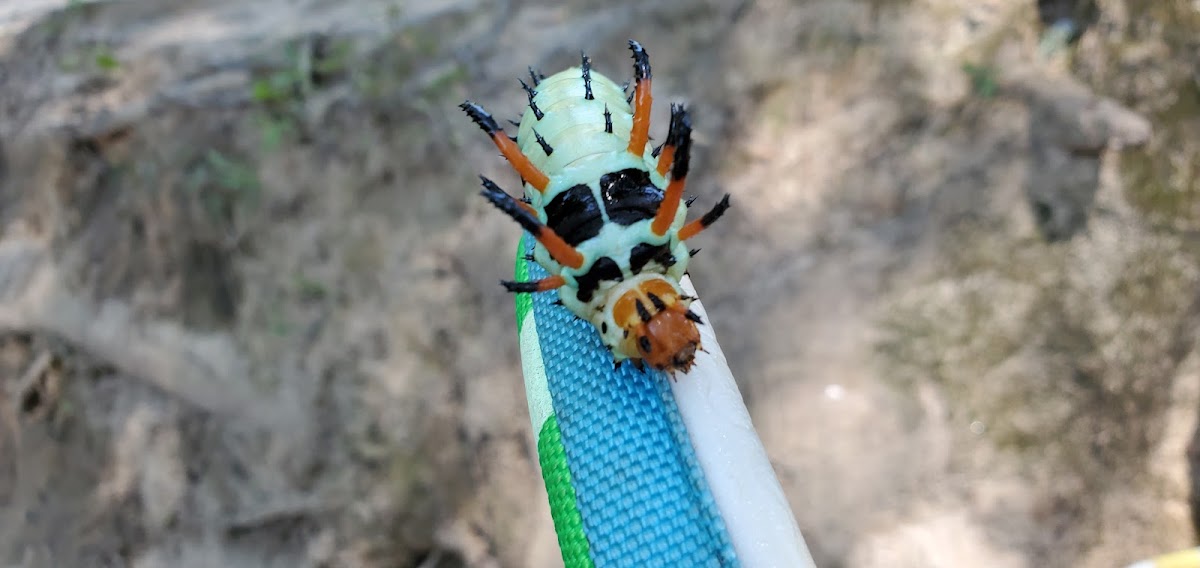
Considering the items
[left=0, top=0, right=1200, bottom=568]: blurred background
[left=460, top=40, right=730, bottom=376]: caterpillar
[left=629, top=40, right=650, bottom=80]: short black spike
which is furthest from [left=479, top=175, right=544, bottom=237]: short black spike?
[left=0, top=0, right=1200, bottom=568]: blurred background

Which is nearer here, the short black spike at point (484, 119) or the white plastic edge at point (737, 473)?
the white plastic edge at point (737, 473)

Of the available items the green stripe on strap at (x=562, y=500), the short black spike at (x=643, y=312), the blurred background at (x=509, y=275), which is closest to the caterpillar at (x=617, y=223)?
the short black spike at (x=643, y=312)

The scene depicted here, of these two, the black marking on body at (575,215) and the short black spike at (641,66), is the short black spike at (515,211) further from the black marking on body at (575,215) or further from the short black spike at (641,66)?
the short black spike at (641,66)

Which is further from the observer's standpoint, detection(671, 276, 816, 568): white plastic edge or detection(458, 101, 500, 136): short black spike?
detection(458, 101, 500, 136): short black spike

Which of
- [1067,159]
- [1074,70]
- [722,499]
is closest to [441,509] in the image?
[722,499]

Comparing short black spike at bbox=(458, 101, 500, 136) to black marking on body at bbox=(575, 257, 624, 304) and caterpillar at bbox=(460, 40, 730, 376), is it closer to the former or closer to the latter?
caterpillar at bbox=(460, 40, 730, 376)

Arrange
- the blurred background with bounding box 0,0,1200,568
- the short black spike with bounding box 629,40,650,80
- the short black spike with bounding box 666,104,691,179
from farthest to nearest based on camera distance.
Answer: the blurred background with bounding box 0,0,1200,568 → the short black spike with bounding box 629,40,650,80 → the short black spike with bounding box 666,104,691,179
